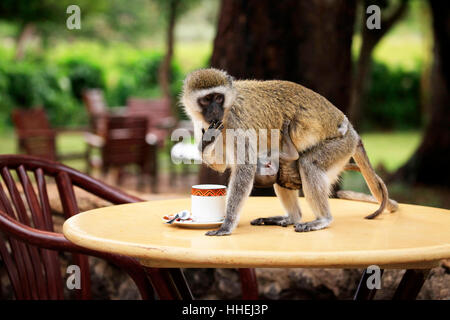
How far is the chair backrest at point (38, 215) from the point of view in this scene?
7.65 feet

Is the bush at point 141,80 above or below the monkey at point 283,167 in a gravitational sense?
below

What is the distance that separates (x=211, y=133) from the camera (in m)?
1.82

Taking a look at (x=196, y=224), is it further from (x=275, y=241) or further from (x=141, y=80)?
(x=141, y=80)

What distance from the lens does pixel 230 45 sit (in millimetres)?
3703

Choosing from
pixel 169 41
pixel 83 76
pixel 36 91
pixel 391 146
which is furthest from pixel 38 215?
pixel 391 146

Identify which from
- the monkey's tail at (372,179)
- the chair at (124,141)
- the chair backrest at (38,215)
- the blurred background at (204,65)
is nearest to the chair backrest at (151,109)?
the blurred background at (204,65)

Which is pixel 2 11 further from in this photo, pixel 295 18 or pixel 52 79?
pixel 295 18

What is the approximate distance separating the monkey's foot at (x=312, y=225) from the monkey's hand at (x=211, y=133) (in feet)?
1.21

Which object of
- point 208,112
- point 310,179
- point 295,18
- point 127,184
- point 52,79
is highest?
point 295,18

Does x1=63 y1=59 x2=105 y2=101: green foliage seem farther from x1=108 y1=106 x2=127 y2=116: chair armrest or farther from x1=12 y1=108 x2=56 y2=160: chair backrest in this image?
x1=12 y1=108 x2=56 y2=160: chair backrest

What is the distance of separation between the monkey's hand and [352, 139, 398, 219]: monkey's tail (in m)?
0.52

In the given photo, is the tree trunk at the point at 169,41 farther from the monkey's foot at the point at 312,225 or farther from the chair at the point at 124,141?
the monkey's foot at the point at 312,225

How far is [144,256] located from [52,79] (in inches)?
484
